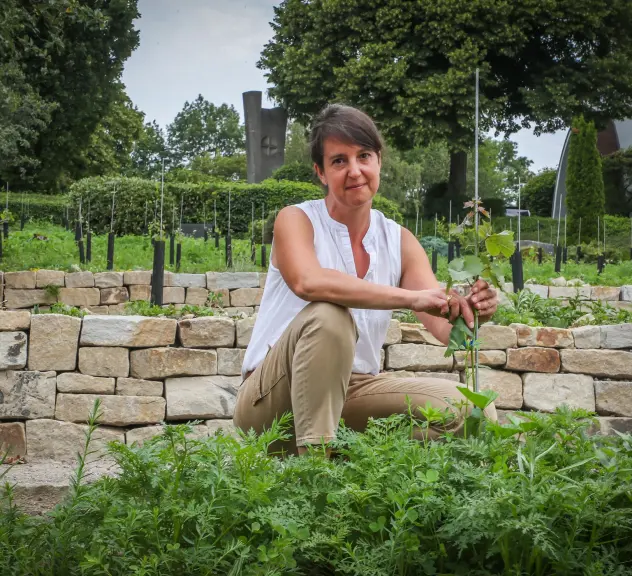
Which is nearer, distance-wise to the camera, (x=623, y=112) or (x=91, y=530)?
(x=91, y=530)

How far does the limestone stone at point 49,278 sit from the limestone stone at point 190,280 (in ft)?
3.27

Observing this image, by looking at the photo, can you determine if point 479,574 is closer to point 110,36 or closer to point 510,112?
point 110,36

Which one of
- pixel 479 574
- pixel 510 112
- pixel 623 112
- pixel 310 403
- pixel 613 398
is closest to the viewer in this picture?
pixel 479 574

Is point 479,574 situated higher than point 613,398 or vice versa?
point 479,574

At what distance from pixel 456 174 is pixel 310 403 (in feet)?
61.8

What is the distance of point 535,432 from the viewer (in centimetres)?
160

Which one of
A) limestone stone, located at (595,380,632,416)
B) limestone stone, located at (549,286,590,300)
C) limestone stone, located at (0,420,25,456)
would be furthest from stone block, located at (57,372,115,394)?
limestone stone, located at (549,286,590,300)

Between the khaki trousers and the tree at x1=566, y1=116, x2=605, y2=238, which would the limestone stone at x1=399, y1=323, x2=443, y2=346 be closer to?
the khaki trousers

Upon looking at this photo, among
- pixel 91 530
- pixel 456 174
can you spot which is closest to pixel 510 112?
pixel 456 174

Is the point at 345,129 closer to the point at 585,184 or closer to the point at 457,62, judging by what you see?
the point at 585,184

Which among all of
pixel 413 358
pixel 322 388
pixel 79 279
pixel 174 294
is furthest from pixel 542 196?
pixel 322 388

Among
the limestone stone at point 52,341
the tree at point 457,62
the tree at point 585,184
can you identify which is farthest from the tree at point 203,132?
the limestone stone at point 52,341

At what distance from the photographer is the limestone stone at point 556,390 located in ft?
14.0

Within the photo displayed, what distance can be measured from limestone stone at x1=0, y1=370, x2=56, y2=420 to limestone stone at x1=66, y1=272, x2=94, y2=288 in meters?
3.04
